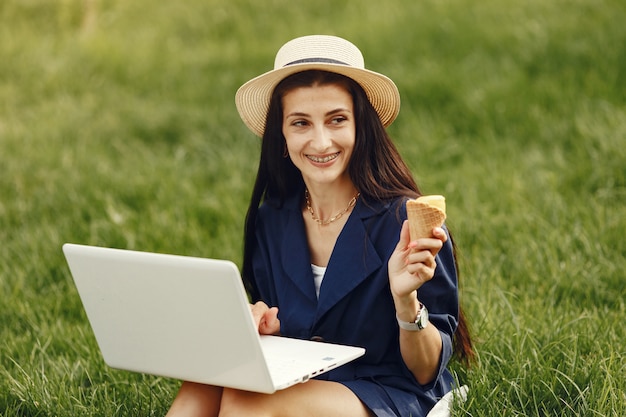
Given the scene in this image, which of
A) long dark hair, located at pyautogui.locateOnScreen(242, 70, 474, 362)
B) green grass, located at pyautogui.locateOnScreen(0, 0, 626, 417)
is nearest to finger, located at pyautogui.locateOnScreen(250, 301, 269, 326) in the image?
long dark hair, located at pyautogui.locateOnScreen(242, 70, 474, 362)

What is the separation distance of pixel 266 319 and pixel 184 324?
51 cm

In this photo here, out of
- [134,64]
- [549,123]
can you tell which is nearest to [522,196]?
[549,123]

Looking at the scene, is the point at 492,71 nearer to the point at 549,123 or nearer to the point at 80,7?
the point at 549,123

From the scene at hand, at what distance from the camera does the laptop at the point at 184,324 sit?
7.70ft

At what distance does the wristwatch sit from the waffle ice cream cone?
0.27m

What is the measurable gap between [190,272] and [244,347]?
0.72 ft

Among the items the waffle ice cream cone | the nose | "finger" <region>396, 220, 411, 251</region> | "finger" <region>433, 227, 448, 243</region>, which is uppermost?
the nose

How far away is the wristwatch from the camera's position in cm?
265

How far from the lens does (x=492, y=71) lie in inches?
255

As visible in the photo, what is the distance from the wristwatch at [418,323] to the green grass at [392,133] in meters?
0.38

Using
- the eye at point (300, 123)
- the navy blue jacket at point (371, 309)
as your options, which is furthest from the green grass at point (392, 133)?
the eye at point (300, 123)

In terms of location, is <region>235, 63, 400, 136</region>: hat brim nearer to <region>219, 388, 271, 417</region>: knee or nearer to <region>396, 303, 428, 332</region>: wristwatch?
<region>396, 303, 428, 332</region>: wristwatch

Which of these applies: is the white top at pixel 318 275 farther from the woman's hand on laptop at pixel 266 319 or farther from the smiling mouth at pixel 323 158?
the smiling mouth at pixel 323 158

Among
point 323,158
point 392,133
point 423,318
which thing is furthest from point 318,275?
point 392,133
